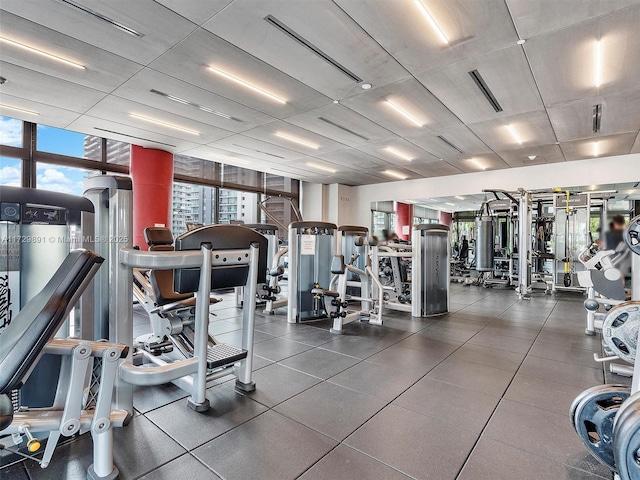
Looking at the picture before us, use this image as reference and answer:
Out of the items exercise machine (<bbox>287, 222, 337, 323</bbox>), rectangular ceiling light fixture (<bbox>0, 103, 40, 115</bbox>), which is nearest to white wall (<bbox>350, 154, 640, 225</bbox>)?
exercise machine (<bbox>287, 222, 337, 323</bbox>)

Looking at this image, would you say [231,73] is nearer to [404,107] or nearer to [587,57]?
[404,107]

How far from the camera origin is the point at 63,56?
11.8ft

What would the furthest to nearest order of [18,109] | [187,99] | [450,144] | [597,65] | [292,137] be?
[450,144], [292,137], [18,109], [187,99], [597,65]

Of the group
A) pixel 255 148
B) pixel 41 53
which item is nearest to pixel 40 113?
pixel 41 53

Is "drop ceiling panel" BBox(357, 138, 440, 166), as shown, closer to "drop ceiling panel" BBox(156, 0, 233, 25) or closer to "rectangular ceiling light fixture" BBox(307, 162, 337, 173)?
→ "rectangular ceiling light fixture" BBox(307, 162, 337, 173)

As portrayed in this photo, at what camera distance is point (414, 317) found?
4852 mm

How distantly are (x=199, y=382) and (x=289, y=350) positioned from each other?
1.36 meters

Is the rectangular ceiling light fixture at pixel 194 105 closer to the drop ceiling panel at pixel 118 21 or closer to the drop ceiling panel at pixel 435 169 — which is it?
the drop ceiling panel at pixel 118 21

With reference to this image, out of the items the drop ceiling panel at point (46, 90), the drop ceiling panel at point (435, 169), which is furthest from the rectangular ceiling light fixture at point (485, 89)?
the drop ceiling panel at point (46, 90)

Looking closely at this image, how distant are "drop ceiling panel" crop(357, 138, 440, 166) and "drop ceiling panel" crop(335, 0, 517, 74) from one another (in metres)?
3.03

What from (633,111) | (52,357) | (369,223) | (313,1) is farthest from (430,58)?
(369,223)

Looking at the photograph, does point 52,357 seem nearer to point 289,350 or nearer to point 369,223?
point 289,350

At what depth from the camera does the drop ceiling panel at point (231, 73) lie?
11.4 feet

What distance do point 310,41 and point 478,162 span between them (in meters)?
6.19
